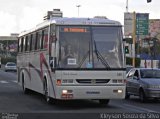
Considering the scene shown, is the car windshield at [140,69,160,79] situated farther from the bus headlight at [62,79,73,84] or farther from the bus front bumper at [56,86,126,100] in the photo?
the bus headlight at [62,79,73,84]

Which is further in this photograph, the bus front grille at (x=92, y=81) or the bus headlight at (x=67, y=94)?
the bus front grille at (x=92, y=81)

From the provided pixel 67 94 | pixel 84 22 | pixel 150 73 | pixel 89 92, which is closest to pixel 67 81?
pixel 67 94

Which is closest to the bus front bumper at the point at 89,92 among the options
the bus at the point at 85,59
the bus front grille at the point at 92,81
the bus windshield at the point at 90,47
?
the bus at the point at 85,59

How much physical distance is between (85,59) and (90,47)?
0.46 meters

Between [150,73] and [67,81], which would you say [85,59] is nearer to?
[67,81]

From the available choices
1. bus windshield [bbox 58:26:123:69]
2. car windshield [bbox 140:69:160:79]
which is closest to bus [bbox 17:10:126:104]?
bus windshield [bbox 58:26:123:69]

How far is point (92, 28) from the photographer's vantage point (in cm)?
1747

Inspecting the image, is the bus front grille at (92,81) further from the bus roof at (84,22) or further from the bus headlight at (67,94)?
the bus roof at (84,22)

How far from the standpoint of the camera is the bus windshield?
1698 centimetres

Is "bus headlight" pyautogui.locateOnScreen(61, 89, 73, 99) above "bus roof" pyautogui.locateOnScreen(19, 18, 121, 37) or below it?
below

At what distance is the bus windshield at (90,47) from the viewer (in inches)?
669

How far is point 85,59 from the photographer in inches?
671

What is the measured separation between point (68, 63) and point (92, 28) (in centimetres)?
155

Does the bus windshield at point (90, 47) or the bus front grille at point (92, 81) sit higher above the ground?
the bus windshield at point (90, 47)
